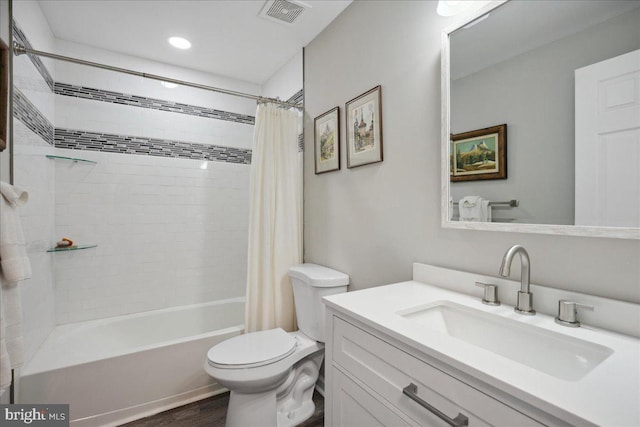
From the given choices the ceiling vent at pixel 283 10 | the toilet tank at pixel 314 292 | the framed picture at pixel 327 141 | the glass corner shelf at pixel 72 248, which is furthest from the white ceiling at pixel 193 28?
the toilet tank at pixel 314 292

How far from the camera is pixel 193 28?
2.05 metres

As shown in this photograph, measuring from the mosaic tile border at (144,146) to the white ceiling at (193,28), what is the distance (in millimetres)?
682

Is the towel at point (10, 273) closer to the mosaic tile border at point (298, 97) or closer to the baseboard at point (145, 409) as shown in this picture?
the baseboard at point (145, 409)

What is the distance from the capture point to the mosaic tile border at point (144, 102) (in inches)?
87.0

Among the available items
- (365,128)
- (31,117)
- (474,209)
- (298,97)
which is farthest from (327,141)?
(31,117)

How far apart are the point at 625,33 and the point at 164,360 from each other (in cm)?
245

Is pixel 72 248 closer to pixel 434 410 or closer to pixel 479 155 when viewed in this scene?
pixel 434 410

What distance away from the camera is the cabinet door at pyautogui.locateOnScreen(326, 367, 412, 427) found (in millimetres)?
855

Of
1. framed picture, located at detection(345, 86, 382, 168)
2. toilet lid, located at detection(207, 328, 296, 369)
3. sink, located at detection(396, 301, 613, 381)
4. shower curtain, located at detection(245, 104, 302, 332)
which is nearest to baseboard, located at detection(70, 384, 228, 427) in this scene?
shower curtain, located at detection(245, 104, 302, 332)

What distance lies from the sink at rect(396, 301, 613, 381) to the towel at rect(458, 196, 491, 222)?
341mm

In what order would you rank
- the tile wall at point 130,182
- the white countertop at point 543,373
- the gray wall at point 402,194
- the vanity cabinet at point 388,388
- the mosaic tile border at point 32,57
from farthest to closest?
the tile wall at point 130,182 < the mosaic tile border at point 32,57 < the gray wall at point 402,194 < the vanity cabinet at point 388,388 < the white countertop at point 543,373

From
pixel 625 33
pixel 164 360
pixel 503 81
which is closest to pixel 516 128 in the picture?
pixel 503 81

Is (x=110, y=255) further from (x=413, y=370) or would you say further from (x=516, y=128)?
(x=516, y=128)

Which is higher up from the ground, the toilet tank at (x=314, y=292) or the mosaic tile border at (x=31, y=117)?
the mosaic tile border at (x=31, y=117)
